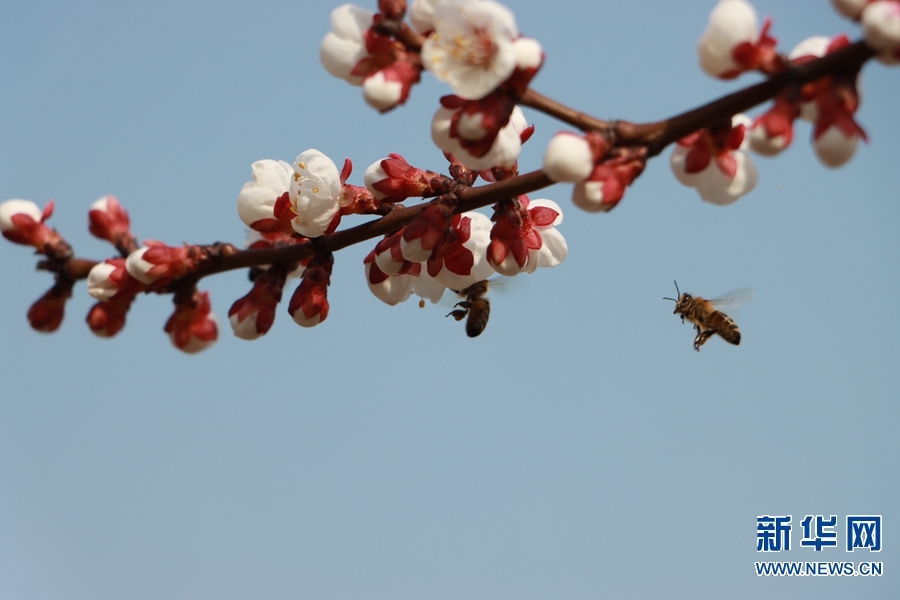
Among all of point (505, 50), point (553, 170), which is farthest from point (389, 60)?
point (553, 170)

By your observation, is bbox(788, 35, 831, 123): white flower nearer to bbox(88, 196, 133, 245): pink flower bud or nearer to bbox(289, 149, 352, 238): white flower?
bbox(289, 149, 352, 238): white flower

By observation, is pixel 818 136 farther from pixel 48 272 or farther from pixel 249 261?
pixel 48 272

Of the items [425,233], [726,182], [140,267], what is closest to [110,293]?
[140,267]

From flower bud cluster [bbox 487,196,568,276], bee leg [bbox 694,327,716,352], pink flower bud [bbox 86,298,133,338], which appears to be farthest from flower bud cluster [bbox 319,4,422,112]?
bee leg [bbox 694,327,716,352]

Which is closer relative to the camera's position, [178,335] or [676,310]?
[178,335]

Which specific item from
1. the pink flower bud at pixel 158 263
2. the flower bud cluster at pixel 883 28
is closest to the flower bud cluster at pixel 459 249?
the pink flower bud at pixel 158 263

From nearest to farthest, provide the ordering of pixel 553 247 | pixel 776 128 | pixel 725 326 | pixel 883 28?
pixel 883 28 < pixel 776 128 < pixel 553 247 < pixel 725 326

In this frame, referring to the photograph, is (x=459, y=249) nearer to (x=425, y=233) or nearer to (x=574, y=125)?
(x=425, y=233)
